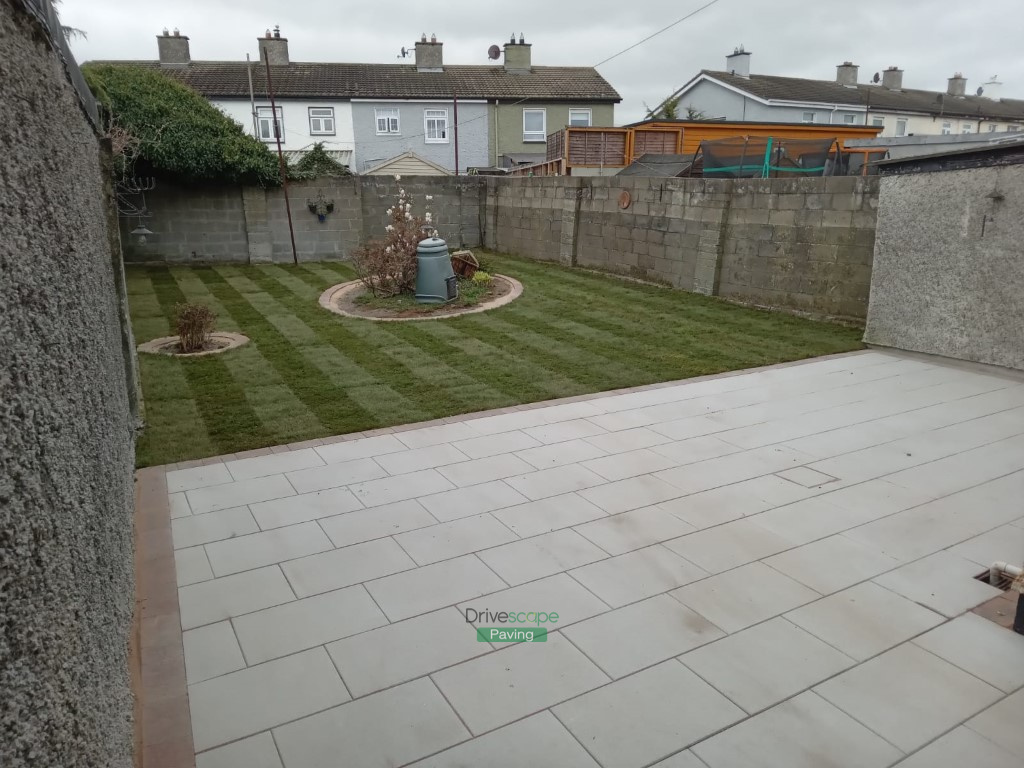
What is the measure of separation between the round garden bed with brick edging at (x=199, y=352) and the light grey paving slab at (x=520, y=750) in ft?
22.7

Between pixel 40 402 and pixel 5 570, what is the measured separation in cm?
54

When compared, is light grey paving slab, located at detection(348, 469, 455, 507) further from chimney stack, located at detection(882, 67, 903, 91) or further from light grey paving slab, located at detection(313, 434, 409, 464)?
chimney stack, located at detection(882, 67, 903, 91)

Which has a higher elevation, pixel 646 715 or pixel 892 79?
pixel 892 79

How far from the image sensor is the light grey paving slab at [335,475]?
491 centimetres

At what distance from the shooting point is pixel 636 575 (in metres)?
3.76

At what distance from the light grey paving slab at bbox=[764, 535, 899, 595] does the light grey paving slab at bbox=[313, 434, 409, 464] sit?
3.05 metres

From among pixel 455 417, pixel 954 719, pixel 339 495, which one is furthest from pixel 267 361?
pixel 954 719

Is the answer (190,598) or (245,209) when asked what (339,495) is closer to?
(190,598)

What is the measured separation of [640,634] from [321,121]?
2667cm

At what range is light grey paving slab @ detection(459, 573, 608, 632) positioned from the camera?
339 cm

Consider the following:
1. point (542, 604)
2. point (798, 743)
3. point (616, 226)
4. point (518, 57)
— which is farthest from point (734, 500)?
point (518, 57)

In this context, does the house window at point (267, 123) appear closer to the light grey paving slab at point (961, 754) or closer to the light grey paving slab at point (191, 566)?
the light grey paving slab at point (191, 566)

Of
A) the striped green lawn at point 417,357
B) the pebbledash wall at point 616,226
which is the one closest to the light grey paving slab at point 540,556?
the striped green lawn at point 417,357

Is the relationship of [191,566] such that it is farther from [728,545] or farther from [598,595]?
[728,545]
